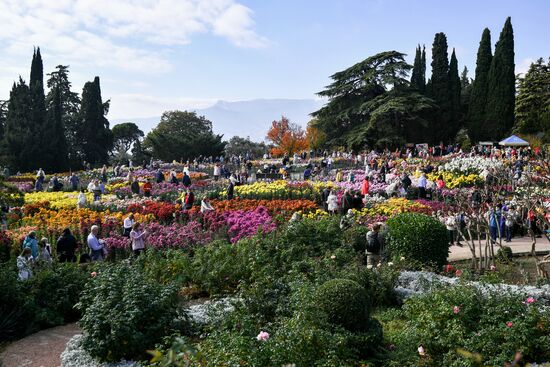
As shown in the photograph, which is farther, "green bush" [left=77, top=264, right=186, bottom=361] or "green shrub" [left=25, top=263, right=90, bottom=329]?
"green shrub" [left=25, top=263, right=90, bottom=329]

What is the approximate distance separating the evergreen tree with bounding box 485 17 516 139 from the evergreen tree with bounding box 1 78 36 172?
36069mm

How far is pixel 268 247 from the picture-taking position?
10.6 meters

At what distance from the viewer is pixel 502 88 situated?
40.8m

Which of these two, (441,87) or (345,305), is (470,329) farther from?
(441,87)

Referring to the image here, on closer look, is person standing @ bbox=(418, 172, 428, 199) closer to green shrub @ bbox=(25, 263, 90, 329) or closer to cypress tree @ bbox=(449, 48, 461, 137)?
green shrub @ bbox=(25, 263, 90, 329)

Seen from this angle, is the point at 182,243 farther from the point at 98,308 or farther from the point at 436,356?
the point at 436,356

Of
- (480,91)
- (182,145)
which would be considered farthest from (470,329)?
(182,145)

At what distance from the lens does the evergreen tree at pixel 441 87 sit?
1753 inches

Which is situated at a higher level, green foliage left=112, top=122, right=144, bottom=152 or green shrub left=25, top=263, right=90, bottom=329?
green foliage left=112, top=122, right=144, bottom=152

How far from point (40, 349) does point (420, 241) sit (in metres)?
7.22

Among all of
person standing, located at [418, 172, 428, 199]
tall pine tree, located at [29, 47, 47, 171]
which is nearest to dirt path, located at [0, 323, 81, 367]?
person standing, located at [418, 172, 428, 199]

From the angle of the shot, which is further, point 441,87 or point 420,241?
point 441,87

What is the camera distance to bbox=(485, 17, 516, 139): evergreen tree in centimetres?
4066

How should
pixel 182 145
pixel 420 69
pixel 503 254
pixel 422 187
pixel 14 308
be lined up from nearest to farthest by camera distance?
pixel 14 308
pixel 503 254
pixel 422 187
pixel 420 69
pixel 182 145
